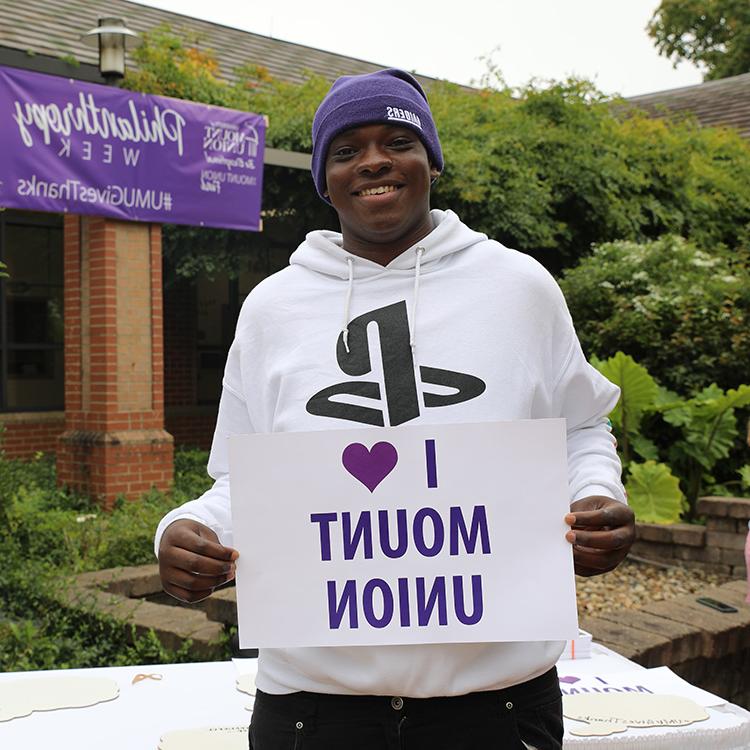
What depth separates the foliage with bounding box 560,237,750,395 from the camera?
25.5 feet

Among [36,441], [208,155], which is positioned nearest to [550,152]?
[208,155]

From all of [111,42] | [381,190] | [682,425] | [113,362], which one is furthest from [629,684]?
[111,42]

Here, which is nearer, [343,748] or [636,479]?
[343,748]

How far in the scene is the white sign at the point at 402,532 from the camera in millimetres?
1581

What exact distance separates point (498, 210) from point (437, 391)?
947 centimetres

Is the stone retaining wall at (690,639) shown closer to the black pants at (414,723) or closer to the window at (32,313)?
the black pants at (414,723)

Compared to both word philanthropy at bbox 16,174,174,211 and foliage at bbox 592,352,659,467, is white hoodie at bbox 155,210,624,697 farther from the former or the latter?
word philanthropy at bbox 16,174,174,211

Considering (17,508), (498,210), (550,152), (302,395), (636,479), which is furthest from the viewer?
(550,152)

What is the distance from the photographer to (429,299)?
66.1 inches

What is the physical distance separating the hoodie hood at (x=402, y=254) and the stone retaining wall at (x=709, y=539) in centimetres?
491

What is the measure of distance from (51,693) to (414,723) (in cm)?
138

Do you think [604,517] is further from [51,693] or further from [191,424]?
[191,424]

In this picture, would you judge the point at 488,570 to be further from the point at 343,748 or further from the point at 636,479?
the point at 636,479

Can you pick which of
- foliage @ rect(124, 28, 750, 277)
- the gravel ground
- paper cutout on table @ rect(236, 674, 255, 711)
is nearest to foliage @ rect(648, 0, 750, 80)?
foliage @ rect(124, 28, 750, 277)
